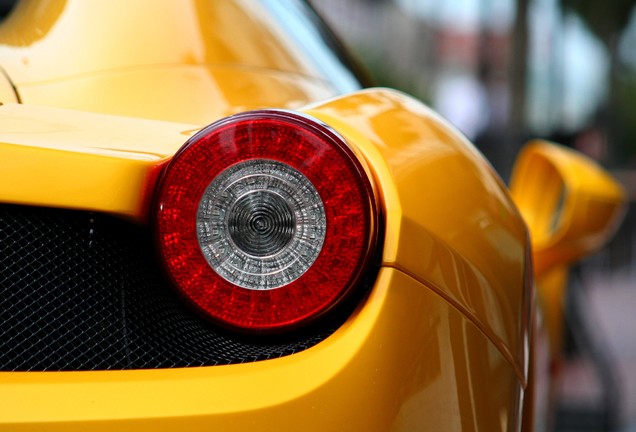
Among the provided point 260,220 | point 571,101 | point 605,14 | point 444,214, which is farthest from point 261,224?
point 571,101

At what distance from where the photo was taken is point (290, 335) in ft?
4.49

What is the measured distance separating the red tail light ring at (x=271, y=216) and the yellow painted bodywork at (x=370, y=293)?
0.04 meters

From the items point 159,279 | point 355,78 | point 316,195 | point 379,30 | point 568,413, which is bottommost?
point 379,30

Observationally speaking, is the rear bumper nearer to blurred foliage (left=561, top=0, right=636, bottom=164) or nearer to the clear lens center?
the clear lens center

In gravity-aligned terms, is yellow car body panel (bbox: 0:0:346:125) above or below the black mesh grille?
above

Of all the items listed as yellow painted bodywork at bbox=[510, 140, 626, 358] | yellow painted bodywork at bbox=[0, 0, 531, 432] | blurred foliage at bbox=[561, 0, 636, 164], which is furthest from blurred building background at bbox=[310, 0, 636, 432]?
yellow painted bodywork at bbox=[0, 0, 531, 432]

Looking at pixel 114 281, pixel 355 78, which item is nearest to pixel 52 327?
pixel 114 281

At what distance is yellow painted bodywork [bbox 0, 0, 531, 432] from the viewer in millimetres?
1252

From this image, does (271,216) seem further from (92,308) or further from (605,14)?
(605,14)

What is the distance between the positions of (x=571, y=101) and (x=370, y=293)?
2413cm

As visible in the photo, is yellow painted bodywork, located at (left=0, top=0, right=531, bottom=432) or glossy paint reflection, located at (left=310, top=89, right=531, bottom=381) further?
glossy paint reflection, located at (left=310, top=89, right=531, bottom=381)

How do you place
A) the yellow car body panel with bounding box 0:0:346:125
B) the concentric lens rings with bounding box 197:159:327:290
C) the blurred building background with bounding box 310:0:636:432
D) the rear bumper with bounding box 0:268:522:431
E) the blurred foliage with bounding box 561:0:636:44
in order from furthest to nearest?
the blurred foliage with bounding box 561:0:636:44
the blurred building background with bounding box 310:0:636:432
the yellow car body panel with bounding box 0:0:346:125
the concentric lens rings with bounding box 197:159:327:290
the rear bumper with bounding box 0:268:522:431

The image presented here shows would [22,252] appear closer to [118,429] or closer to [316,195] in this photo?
[118,429]

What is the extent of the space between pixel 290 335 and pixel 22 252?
1.30 feet
